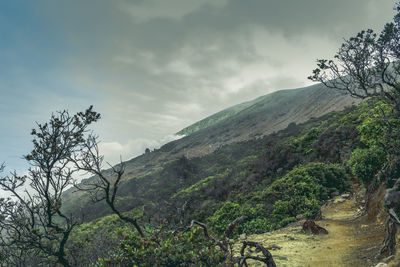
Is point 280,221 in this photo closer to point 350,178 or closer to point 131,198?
point 350,178

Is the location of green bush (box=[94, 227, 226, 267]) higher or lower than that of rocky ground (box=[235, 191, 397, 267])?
higher

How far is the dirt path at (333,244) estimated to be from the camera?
6762mm

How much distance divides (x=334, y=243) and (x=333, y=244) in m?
0.09

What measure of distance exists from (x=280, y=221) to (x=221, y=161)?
2534cm

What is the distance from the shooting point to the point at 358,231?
8.87 m

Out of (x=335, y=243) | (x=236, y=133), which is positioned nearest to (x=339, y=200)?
(x=335, y=243)

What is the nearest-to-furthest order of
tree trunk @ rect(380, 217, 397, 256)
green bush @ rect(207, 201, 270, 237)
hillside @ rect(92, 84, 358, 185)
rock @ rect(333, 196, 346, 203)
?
tree trunk @ rect(380, 217, 397, 256) < green bush @ rect(207, 201, 270, 237) < rock @ rect(333, 196, 346, 203) < hillside @ rect(92, 84, 358, 185)

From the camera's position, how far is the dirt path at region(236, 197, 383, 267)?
676 cm

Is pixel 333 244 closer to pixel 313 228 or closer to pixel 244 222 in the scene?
pixel 313 228

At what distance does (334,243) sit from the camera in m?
8.14

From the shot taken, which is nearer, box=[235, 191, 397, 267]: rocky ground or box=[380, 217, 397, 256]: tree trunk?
box=[380, 217, 397, 256]: tree trunk

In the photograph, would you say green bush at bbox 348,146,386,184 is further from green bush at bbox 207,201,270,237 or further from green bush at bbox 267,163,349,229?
green bush at bbox 207,201,270,237

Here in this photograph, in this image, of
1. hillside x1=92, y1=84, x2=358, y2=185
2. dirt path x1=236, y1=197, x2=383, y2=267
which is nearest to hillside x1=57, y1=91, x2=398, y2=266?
dirt path x1=236, y1=197, x2=383, y2=267

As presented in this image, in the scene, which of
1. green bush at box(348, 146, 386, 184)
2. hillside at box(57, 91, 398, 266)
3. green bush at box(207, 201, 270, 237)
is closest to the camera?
hillside at box(57, 91, 398, 266)
